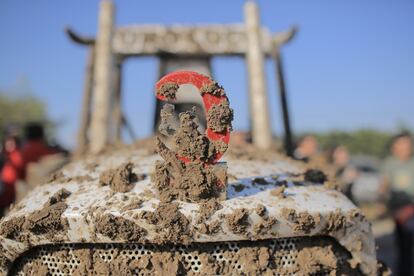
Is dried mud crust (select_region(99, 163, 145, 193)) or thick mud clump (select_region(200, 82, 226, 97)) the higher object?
thick mud clump (select_region(200, 82, 226, 97))

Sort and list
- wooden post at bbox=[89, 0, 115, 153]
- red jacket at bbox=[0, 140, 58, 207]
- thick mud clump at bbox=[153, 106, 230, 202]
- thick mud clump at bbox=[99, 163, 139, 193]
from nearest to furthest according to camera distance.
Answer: thick mud clump at bbox=[153, 106, 230, 202], thick mud clump at bbox=[99, 163, 139, 193], wooden post at bbox=[89, 0, 115, 153], red jacket at bbox=[0, 140, 58, 207]

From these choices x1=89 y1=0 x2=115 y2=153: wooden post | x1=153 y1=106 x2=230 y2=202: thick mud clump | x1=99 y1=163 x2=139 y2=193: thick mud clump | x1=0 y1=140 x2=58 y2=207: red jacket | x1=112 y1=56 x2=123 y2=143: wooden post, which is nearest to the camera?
x1=153 y1=106 x2=230 y2=202: thick mud clump

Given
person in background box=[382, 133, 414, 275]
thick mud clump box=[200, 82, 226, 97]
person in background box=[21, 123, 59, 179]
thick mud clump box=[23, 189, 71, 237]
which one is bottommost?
person in background box=[382, 133, 414, 275]

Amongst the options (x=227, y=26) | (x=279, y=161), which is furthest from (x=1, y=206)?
(x=279, y=161)

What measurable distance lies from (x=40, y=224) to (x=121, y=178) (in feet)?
1.32

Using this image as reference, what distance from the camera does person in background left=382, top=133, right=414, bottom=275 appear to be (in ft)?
20.9

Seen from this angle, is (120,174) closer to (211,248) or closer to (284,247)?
(211,248)

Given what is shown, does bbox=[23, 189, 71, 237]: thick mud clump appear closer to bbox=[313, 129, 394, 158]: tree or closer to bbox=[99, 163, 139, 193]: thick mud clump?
bbox=[99, 163, 139, 193]: thick mud clump

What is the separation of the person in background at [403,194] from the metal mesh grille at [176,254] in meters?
4.58

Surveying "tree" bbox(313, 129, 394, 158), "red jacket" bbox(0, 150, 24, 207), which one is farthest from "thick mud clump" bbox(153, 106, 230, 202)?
"tree" bbox(313, 129, 394, 158)

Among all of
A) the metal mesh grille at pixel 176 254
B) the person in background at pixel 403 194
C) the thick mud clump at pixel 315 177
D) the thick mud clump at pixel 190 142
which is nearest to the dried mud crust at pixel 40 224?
the metal mesh grille at pixel 176 254

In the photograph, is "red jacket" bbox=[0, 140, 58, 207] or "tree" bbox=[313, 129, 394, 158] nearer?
"red jacket" bbox=[0, 140, 58, 207]

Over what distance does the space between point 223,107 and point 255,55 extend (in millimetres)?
2201

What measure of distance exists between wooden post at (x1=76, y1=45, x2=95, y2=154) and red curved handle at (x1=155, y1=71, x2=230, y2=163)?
2.04 meters
